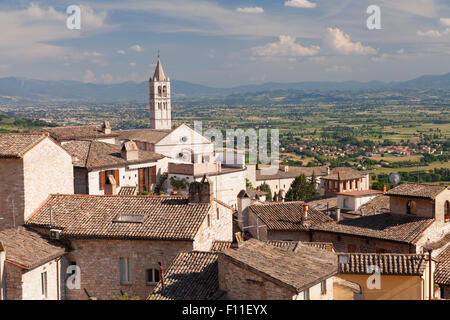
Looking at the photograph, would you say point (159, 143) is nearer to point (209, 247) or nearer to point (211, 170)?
point (211, 170)

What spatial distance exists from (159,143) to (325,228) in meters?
23.2

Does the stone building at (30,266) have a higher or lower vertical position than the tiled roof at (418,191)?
lower

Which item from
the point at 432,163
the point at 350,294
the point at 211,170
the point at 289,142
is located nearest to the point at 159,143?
the point at 211,170

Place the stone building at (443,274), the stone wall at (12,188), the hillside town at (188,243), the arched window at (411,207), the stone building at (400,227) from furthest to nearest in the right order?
1. the arched window at (411,207)
2. the stone building at (400,227)
3. the stone building at (443,274)
4. the stone wall at (12,188)
5. the hillside town at (188,243)

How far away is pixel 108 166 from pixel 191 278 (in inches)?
610

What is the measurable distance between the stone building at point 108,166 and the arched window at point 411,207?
45.1 ft

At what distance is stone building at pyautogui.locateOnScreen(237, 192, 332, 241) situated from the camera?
26.0m

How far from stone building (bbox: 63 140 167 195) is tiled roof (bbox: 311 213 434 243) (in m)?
10.9

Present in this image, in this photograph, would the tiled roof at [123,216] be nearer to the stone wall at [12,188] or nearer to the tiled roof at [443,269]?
the stone wall at [12,188]

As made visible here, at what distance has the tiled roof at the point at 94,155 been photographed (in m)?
28.5

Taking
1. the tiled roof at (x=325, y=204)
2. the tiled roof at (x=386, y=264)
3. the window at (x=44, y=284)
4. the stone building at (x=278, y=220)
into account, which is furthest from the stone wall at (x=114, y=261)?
the tiled roof at (x=325, y=204)

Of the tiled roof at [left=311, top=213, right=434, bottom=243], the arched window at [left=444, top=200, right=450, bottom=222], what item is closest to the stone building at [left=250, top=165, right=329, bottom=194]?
the tiled roof at [left=311, top=213, right=434, bottom=243]

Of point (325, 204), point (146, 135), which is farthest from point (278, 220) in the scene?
point (146, 135)

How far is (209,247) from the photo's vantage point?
18.4m
